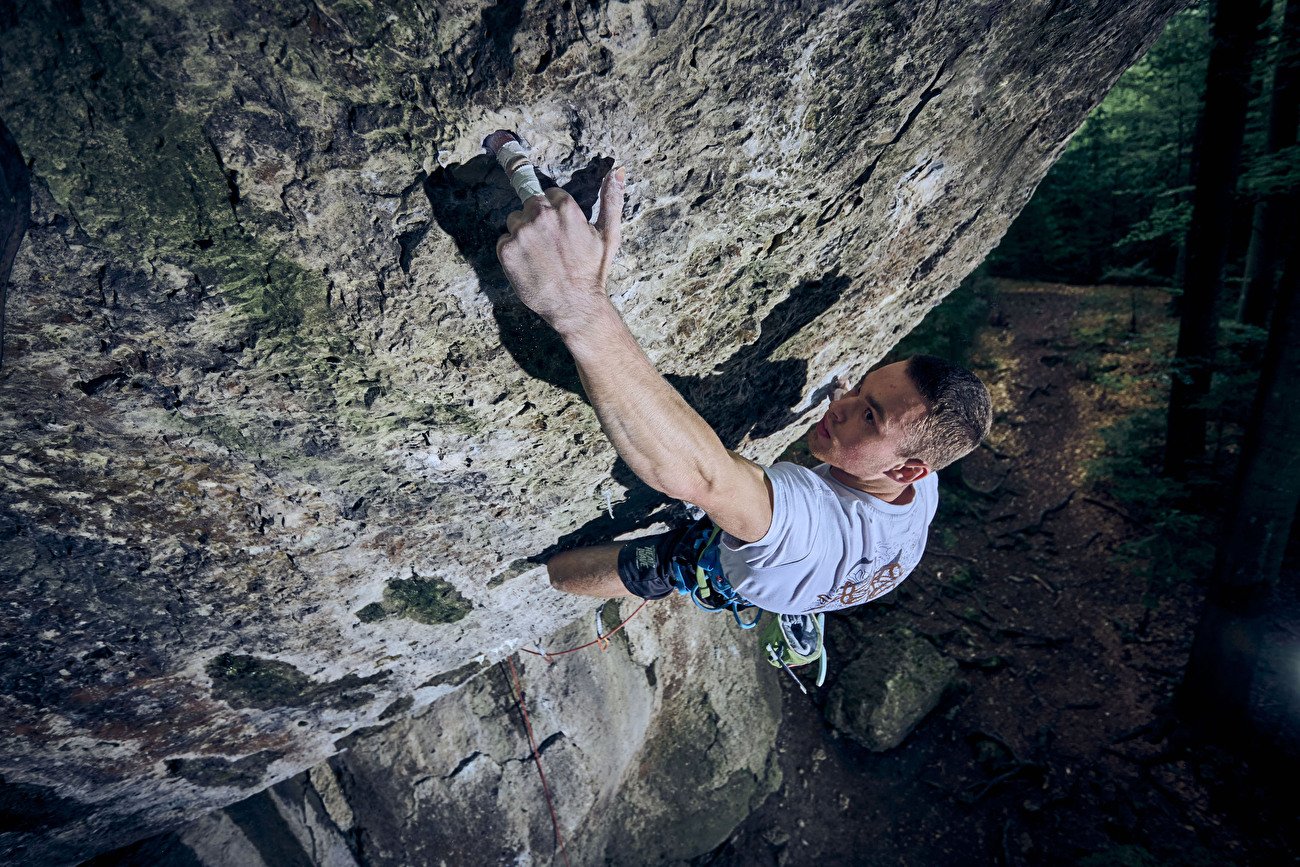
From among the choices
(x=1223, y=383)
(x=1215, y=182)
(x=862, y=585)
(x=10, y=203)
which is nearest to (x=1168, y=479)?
(x=1223, y=383)

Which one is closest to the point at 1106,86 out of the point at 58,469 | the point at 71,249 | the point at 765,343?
the point at 765,343

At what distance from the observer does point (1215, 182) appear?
599 centimetres

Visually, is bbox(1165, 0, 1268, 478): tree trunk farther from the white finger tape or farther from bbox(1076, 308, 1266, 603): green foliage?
the white finger tape

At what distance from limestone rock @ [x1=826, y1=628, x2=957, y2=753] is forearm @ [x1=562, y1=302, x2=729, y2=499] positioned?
5237 mm

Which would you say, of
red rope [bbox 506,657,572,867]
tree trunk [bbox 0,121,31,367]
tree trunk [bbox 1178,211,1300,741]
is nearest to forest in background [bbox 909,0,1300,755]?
tree trunk [bbox 1178,211,1300,741]

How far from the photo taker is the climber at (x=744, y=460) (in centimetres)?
154

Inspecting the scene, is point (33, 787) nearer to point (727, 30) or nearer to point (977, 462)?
point (727, 30)

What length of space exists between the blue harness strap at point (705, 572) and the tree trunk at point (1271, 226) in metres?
7.27

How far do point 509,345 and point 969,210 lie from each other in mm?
2215

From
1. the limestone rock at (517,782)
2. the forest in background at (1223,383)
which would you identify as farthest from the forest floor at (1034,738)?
the limestone rock at (517,782)

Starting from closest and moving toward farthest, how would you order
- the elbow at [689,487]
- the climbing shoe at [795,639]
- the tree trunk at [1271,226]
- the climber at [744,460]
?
the climber at [744,460]
the elbow at [689,487]
the climbing shoe at [795,639]
the tree trunk at [1271,226]

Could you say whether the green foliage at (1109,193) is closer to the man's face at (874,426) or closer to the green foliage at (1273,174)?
the green foliage at (1273,174)

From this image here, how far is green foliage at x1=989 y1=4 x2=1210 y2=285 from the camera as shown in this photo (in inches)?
482

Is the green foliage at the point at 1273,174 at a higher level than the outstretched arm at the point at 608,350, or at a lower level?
lower
